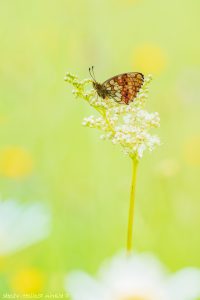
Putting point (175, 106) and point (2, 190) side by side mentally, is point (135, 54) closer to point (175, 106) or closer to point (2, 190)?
point (175, 106)

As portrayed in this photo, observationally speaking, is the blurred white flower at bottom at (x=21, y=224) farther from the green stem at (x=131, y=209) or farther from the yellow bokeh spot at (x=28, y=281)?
the green stem at (x=131, y=209)

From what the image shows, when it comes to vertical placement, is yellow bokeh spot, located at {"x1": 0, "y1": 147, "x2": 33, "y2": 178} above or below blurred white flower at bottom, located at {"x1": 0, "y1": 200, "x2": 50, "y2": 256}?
above

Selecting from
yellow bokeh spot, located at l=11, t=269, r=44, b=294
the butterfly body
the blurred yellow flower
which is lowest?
yellow bokeh spot, located at l=11, t=269, r=44, b=294

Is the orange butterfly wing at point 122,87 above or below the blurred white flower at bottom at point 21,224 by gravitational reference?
above

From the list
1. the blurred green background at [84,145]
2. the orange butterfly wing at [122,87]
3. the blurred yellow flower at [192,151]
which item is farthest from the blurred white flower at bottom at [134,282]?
the orange butterfly wing at [122,87]

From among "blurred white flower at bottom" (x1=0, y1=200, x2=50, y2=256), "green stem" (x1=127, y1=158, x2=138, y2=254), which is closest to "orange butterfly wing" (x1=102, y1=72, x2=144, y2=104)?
"green stem" (x1=127, y1=158, x2=138, y2=254)

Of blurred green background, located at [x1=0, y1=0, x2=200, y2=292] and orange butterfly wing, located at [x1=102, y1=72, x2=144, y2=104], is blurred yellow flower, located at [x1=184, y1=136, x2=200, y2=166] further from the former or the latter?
orange butterfly wing, located at [x1=102, y1=72, x2=144, y2=104]

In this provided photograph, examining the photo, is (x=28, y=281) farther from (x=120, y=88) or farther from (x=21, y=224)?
(x=120, y=88)
